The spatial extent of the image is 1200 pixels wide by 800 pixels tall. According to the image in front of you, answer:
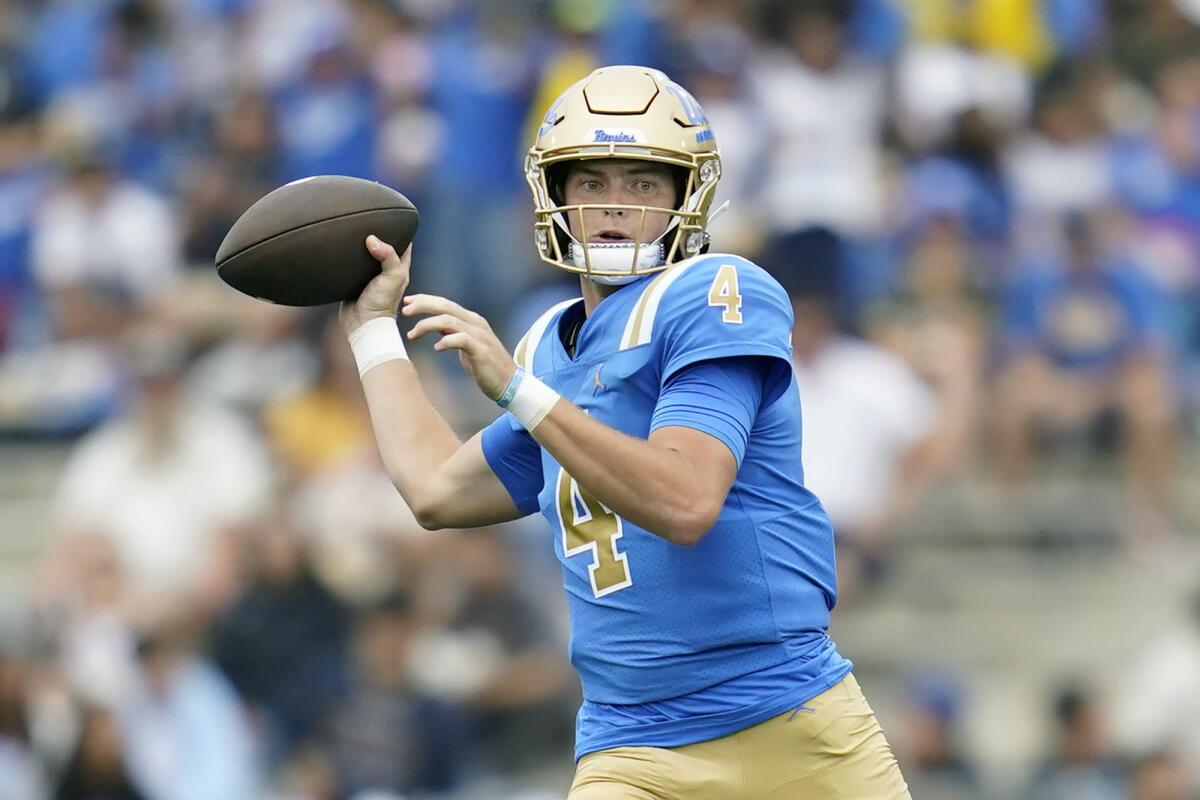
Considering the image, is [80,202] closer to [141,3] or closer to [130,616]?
[141,3]

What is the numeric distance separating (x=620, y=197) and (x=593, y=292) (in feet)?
0.64

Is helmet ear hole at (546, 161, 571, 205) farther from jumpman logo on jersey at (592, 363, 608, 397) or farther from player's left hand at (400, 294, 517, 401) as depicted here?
player's left hand at (400, 294, 517, 401)

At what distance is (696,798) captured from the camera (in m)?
3.56

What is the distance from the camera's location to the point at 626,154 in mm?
3713

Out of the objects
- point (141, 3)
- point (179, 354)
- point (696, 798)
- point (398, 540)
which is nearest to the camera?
point (696, 798)

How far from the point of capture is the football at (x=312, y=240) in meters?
3.73

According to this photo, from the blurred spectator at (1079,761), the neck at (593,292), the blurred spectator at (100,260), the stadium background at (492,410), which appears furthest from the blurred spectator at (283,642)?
the neck at (593,292)

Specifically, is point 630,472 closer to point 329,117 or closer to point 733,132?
point 733,132

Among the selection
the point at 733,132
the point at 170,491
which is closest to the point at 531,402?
the point at 170,491

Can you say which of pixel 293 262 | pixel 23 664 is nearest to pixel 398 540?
pixel 23 664

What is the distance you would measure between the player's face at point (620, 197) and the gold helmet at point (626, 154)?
0.6 inches

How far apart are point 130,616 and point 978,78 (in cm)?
454

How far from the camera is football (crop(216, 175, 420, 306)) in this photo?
373cm

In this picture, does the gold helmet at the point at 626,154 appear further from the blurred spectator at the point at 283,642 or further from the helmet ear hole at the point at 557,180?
the blurred spectator at the point at 283,642
